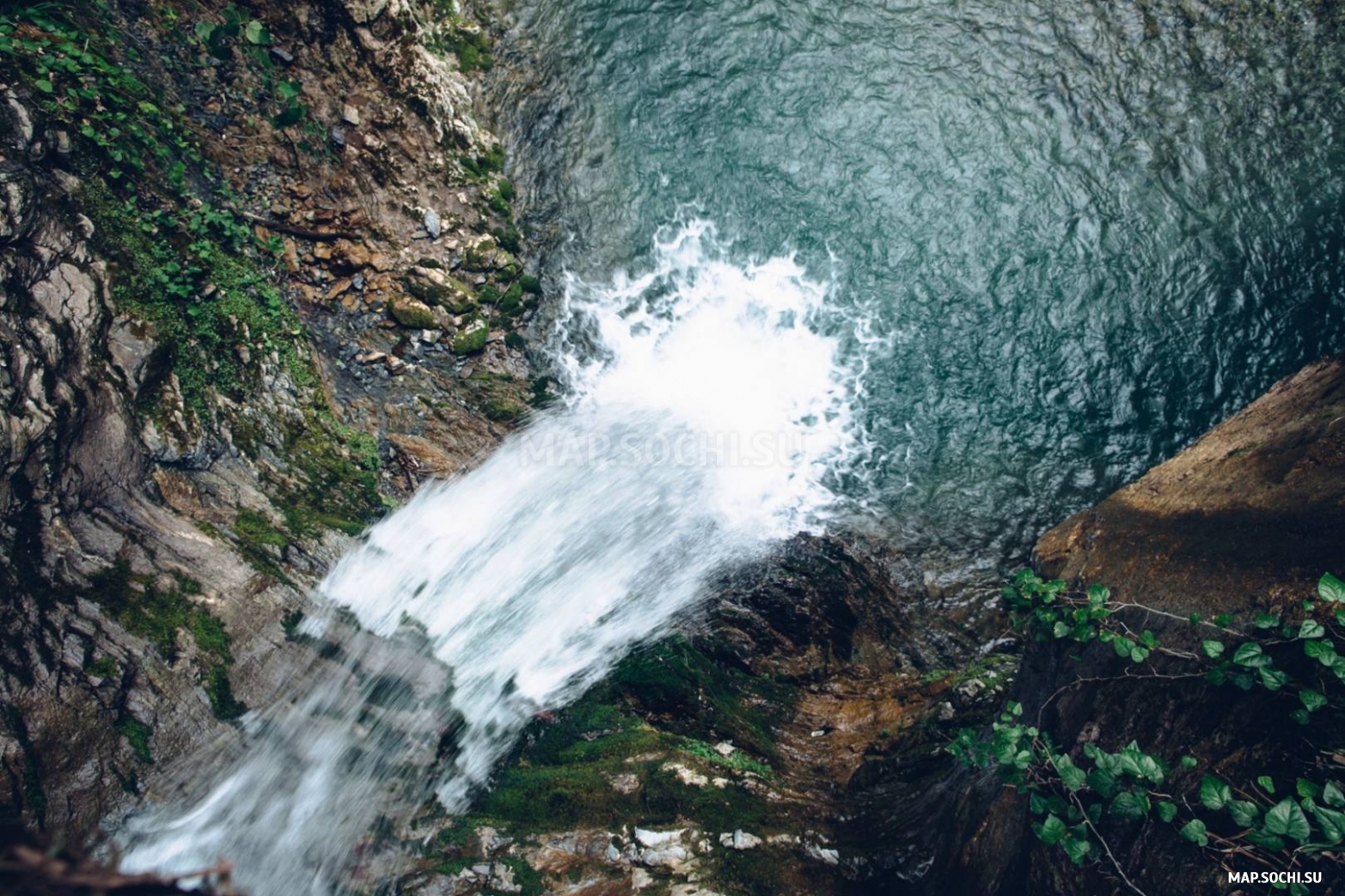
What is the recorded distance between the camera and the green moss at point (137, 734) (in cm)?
453

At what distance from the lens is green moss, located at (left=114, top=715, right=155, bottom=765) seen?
453 centimetres

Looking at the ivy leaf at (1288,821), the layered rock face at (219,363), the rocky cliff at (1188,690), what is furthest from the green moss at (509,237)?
the ivy leaf at (1288,821)

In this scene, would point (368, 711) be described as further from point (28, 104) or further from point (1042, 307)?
point (1042, 307)

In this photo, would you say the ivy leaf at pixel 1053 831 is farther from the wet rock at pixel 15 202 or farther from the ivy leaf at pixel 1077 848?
the wet rock at pixel 15 202

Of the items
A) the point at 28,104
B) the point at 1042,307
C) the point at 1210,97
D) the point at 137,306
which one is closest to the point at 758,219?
the point at 1042,307

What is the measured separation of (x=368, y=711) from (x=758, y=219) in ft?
22.0

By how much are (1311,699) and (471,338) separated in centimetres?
728

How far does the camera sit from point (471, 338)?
7.57 meters

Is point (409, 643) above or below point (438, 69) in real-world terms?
below

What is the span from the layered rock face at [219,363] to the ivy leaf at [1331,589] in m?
6.49

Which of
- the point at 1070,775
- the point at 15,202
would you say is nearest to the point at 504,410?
the point at 15,202

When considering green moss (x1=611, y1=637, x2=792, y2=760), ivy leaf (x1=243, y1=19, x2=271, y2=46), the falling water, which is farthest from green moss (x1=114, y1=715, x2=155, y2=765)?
ivy leaf (x1=243, y1=19, x2=271, y2=46)

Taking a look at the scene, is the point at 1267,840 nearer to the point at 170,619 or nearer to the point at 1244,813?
the point at 1244,813

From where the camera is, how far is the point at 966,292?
26.2ft
